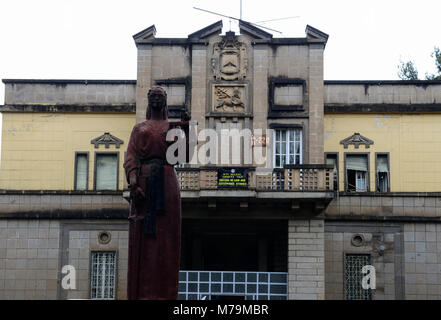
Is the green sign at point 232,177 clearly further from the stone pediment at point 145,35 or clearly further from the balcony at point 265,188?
the stone pediment at point 145,35

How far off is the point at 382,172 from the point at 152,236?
59.9 ft

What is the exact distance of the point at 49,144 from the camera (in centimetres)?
2994

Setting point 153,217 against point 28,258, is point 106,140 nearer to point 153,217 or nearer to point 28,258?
point 28,258

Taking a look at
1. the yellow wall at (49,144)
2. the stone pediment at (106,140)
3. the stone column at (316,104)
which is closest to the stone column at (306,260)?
the stone column at (316,104)

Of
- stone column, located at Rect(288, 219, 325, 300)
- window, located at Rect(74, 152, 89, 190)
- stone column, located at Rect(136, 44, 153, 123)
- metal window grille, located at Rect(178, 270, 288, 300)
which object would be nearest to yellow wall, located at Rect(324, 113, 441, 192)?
stone column, located at Rect(288, 219, 325, 300)

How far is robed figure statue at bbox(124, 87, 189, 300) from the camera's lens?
1270 cm

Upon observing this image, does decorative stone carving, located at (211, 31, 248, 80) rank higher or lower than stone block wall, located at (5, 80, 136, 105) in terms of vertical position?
higher

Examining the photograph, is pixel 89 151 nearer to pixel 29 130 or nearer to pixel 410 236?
pixel 29 130

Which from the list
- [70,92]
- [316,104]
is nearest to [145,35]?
[70,92]

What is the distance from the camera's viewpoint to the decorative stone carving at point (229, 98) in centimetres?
2834

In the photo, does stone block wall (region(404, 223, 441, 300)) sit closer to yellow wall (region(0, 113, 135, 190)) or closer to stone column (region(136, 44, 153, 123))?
stone column (region(136, 44, 153, 123))

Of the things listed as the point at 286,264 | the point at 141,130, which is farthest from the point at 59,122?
the point at 141,130

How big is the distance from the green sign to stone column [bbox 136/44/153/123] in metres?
4.11

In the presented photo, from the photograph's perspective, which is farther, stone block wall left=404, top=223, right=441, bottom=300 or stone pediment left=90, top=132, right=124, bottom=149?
stone pediment left=90, top=132, right=124, bottom=149
